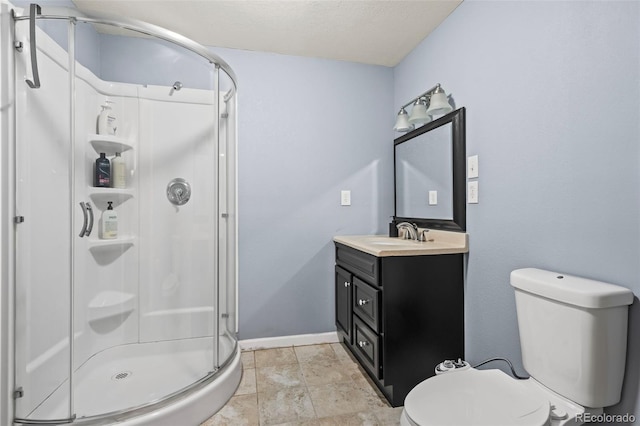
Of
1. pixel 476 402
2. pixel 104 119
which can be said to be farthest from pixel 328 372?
pixel 104 119

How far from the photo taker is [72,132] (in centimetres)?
146

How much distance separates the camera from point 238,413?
1.66 metres

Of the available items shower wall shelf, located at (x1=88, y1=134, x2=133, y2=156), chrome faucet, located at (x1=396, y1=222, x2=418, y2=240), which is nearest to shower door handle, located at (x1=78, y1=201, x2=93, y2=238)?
shower wall shelf, located at (x1=88, y1=134, x2=133, y2=156)

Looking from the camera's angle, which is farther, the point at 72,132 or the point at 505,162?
the point at 505,162

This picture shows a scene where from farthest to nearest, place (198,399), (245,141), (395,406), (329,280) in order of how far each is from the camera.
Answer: (329,280) → (245,141) → (395,406) → (198,399)

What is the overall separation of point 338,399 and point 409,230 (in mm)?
1151

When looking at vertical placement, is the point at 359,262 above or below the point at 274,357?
above

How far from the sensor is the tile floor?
5.30ft

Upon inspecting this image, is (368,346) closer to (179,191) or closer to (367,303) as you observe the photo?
(367,303)

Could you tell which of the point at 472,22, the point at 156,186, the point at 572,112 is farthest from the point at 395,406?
the point at 472,22

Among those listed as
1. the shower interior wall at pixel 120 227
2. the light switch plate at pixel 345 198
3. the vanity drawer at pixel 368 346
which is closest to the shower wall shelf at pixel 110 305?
the shower interior wall at pixel 120 227

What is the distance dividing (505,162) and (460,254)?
1.86ft

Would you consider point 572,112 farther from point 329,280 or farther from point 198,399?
point 198,399

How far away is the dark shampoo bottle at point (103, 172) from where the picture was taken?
1641mm
